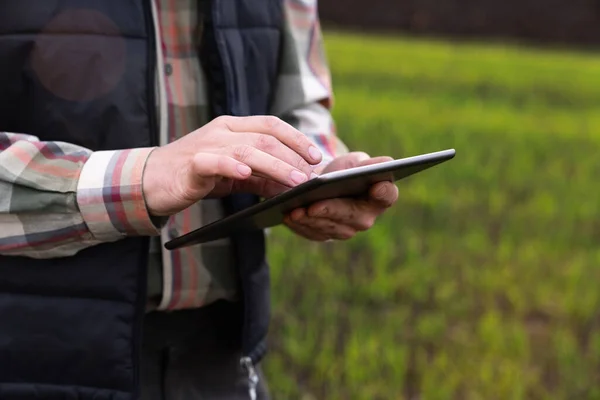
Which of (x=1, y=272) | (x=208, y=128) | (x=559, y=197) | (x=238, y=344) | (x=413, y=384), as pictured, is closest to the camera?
(x=208, y=128)

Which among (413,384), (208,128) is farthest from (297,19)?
(413,384)

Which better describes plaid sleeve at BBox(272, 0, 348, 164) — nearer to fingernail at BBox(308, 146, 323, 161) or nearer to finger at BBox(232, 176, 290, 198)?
finger at BBox(232, 176, 290, 198)

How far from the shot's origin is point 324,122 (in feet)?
5.33

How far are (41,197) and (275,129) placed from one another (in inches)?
12.0

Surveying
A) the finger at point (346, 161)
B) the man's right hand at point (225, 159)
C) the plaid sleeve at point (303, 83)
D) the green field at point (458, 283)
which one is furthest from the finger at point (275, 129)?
the green field at point (458, 283)

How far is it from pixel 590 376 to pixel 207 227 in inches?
89.6

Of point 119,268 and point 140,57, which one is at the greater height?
point 140,57

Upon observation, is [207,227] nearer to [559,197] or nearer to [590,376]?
[590,376]

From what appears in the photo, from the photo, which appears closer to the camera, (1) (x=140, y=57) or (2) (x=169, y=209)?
(2) (x=169, y=209)

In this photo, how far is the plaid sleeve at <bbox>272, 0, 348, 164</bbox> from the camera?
1575mm

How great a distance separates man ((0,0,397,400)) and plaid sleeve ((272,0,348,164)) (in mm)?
71

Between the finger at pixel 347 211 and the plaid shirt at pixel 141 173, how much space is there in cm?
12

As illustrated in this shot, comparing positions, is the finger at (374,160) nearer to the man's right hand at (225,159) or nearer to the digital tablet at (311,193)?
the digital tablet at (311,193)

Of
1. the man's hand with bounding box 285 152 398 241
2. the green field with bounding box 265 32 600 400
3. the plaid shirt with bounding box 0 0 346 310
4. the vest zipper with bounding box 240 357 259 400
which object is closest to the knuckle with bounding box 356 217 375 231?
the man's hand with bounding box 285 152 398 241
